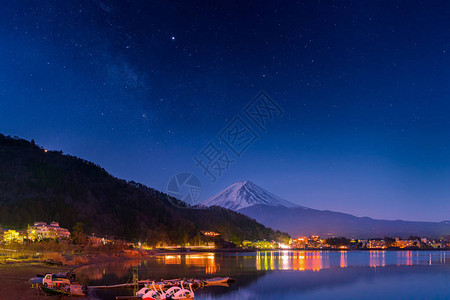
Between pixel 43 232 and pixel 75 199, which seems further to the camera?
pixel 75 199

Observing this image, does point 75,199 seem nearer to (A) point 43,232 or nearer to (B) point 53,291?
(A) point 43,232

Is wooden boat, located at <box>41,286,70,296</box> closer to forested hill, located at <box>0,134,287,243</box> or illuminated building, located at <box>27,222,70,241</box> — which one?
illuminated building, located at <box>27,222,70,241</box>

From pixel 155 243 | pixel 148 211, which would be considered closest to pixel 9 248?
pixel 155 243

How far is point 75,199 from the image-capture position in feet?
390

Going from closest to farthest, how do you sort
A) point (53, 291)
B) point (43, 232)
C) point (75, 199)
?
point (53, 291) → point (43, 232) → point (75, 199)

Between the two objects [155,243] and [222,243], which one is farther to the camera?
[222,243]

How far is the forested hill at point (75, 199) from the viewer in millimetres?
99625

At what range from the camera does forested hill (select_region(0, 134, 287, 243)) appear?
3922 inches

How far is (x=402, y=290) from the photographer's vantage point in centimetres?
3506

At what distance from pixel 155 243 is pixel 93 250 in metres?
50.8

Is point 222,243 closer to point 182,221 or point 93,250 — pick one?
point 182,221

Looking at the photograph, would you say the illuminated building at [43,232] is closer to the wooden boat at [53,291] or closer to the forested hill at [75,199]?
the forested hill at [75,199]

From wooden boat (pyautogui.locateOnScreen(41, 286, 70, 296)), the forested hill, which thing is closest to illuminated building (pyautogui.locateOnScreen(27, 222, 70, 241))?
the forested hill

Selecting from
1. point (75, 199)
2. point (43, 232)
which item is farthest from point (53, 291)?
point (75, 199)
